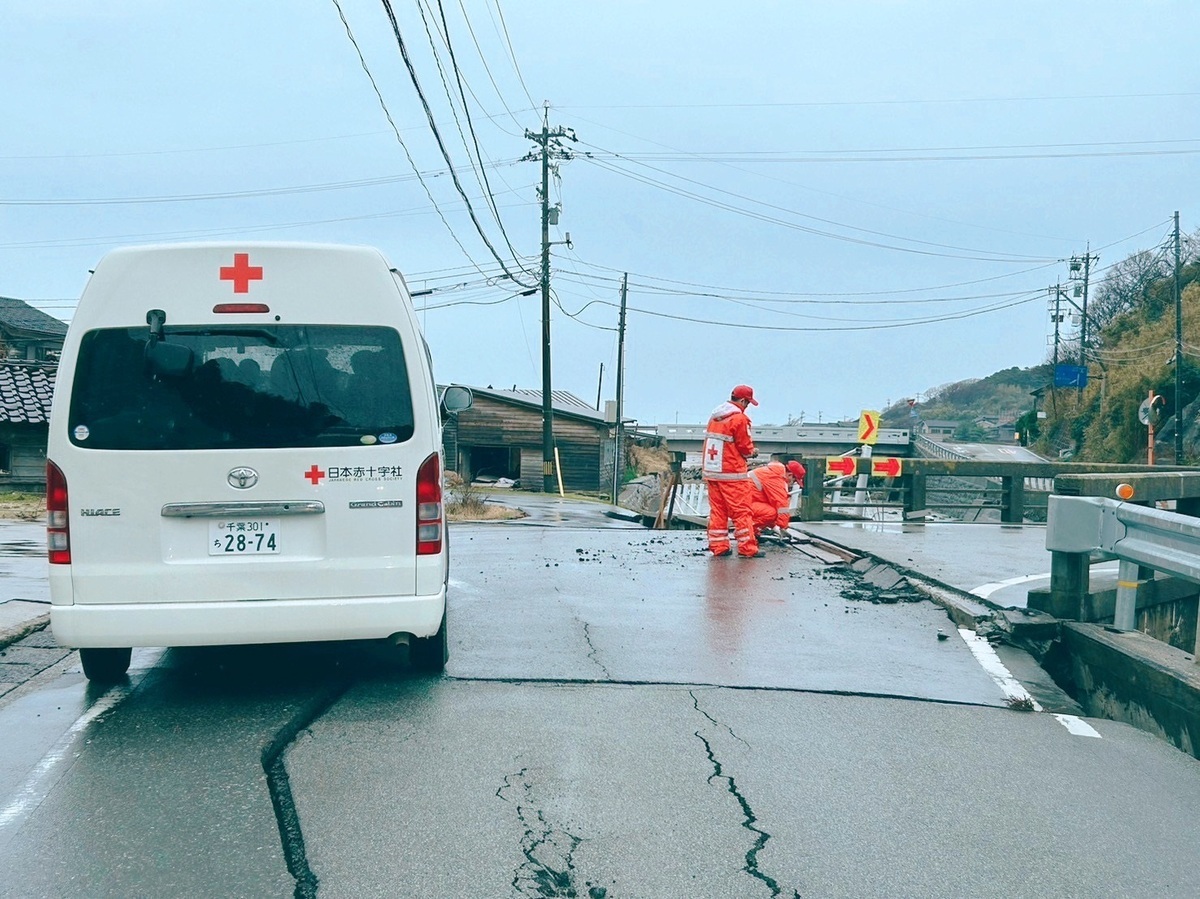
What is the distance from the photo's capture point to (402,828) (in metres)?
4.01

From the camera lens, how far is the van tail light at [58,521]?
5.25 metres

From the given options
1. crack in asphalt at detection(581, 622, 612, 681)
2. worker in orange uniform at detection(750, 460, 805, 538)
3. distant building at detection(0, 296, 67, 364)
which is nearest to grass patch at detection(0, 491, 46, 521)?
distant building at detection(0, 296, 67, 364)

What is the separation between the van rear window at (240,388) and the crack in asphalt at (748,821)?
2157 millimetres

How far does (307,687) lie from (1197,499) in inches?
320

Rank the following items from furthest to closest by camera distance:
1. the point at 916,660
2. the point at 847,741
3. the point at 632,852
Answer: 1. the point at 916,660
2. the point at 847,741
3. the point at 632,852

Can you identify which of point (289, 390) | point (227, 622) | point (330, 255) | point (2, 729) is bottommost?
point (2, 729)

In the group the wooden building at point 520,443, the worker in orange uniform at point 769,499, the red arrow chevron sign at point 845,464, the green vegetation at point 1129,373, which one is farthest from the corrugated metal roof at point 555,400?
the worker in orange uniform at point 769,499

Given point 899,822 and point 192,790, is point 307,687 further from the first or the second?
point 899,822

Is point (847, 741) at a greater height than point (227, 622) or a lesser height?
lesser

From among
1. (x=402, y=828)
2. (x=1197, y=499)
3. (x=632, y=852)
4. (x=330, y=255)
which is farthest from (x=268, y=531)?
(x=1197, y=499)

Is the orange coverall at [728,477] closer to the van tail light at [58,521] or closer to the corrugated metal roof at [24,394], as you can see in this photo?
the van tail light at [58,521]

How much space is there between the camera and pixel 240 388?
17.8ft

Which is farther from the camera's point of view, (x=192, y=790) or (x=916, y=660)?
(x=916, y=660)

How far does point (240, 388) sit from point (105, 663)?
6.19 ft
